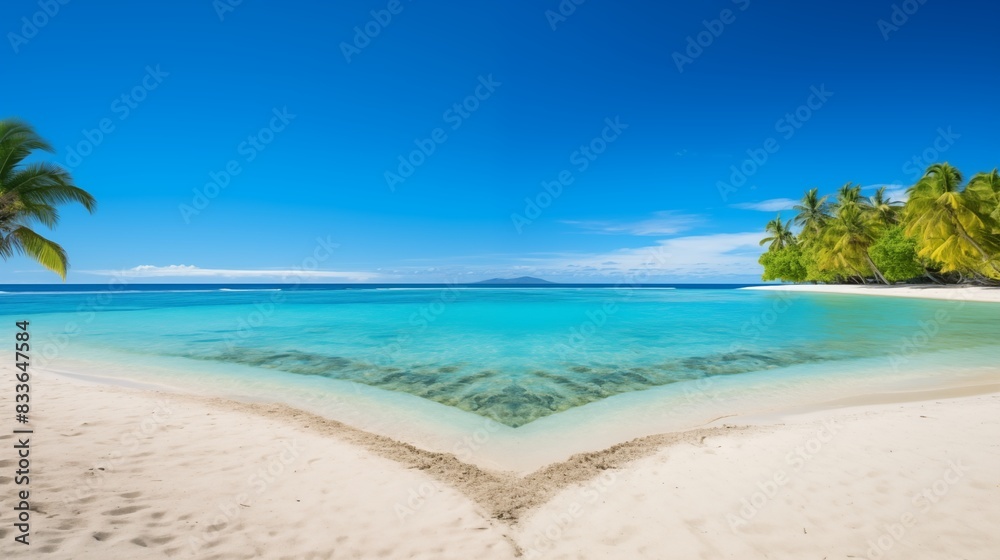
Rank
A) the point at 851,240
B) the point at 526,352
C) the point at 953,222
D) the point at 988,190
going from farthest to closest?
the point at 851,240, the point at 988,190, the point at 953,222, the point at 526,352

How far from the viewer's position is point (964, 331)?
631 inches

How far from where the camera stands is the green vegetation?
31.5 meters

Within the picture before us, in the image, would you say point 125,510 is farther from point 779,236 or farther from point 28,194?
point 779,236

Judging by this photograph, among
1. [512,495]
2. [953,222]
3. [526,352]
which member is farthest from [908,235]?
[512,495]

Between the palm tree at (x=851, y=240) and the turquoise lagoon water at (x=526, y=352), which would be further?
the palm tree at (x=851, y=240)

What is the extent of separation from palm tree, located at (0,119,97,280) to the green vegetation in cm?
4962

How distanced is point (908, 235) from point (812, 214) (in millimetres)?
31154

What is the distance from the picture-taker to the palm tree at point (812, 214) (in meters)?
61.7

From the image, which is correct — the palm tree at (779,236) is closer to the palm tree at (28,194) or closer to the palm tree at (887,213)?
the palm tree at (887,213)

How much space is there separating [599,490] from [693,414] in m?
3.77

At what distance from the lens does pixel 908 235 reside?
114ft

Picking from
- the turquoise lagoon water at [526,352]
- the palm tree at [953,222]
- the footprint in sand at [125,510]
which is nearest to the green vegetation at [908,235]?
the palm tree at [953,222]

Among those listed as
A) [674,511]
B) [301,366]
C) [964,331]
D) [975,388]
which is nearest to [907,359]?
[975,388]

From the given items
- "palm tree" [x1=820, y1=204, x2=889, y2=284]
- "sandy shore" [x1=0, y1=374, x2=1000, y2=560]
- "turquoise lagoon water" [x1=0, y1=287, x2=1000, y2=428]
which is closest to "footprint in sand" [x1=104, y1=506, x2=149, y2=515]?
"sandy shore" [x1=0, y1=374, x2=1000, y2=560]
